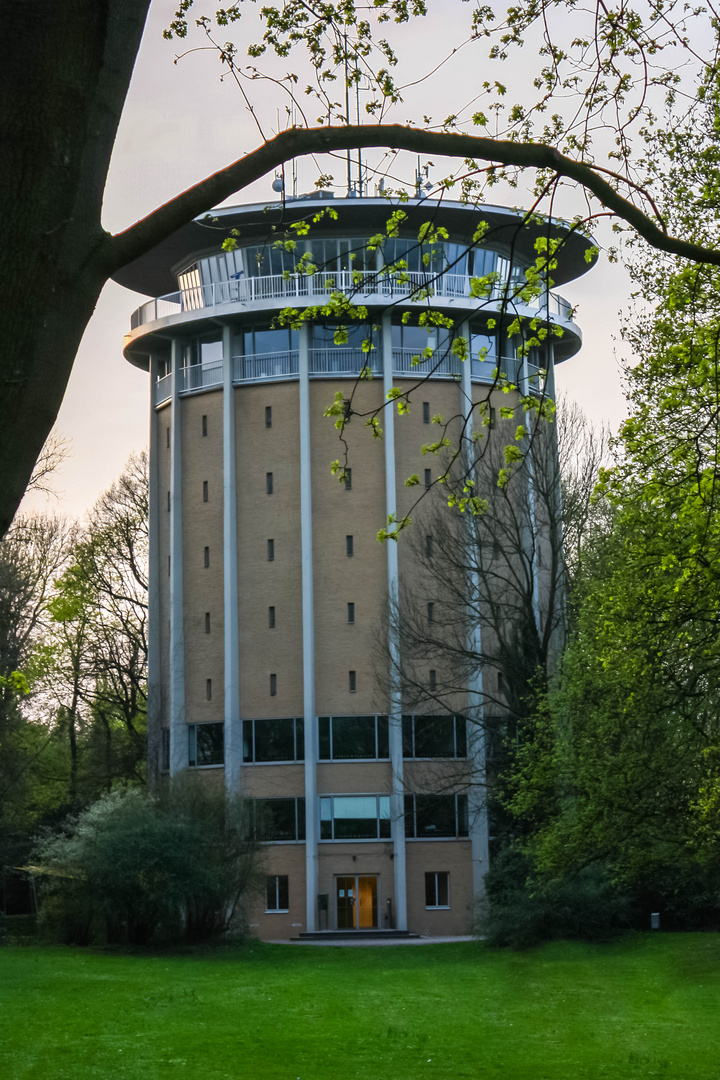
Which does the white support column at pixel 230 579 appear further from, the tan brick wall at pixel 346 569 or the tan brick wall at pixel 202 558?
the tan brick wall at pixel 346 569

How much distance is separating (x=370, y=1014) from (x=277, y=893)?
21.9 metres

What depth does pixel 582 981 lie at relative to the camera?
1064 inches

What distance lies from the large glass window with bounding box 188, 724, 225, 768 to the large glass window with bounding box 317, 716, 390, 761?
362 centimetres

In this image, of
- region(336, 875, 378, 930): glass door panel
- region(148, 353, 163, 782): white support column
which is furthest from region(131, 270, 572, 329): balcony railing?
region(336, 875, 378, 930): glass door panel

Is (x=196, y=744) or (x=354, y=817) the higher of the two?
(x=196, y=744)

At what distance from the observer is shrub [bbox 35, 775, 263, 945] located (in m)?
33.9

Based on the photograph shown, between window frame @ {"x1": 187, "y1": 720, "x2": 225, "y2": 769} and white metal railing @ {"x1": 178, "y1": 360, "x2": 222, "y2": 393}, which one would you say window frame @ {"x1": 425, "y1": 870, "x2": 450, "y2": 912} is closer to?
window frame @ {"x1": 187, "y1": 720, "x2": 225, "y2": 769}

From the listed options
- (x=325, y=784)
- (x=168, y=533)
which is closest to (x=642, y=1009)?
(x=325, y=784)

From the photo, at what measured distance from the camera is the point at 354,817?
43125mm

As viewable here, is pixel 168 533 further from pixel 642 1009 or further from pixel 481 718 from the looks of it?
pixel 642 1009

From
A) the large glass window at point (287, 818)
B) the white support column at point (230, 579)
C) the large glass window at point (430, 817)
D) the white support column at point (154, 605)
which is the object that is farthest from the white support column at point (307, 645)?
the white support column at point (154, 605)

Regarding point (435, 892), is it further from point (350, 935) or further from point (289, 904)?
point (289, 904)

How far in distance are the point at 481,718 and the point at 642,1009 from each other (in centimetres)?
1894

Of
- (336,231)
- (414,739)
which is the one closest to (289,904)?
(414,739)
